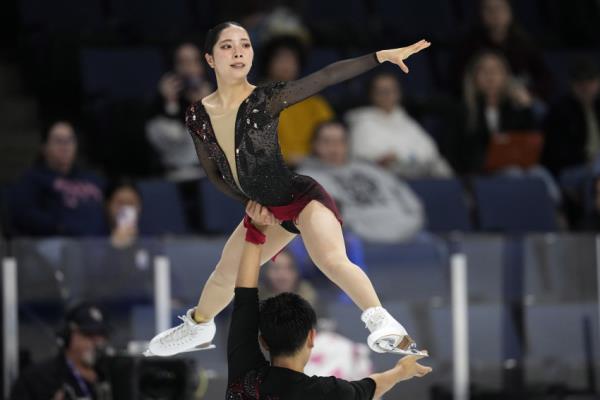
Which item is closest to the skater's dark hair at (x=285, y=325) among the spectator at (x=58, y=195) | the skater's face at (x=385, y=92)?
the spectator at (x=58, y=195)

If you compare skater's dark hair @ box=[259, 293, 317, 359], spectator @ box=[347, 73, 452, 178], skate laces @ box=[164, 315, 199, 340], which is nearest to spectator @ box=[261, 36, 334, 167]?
spectator @ box=[347, 73, 452, 178]

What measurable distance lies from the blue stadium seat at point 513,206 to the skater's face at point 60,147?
250 centimetres

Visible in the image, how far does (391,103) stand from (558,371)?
247 cm

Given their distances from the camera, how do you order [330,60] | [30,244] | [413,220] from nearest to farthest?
1. [30,244]
2. [413,220]
3. [330,60]

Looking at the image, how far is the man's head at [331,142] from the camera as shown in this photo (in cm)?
810

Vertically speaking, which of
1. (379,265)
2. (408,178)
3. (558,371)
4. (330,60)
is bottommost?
(558,371)

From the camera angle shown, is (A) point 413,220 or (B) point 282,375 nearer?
(B) point 282,375

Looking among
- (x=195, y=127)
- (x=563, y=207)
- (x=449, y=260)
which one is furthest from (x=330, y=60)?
(x=195, y=127)

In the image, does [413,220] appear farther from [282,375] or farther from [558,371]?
[282,375]

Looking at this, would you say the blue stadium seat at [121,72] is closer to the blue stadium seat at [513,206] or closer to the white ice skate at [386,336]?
the blue stadium seat at [513,206]

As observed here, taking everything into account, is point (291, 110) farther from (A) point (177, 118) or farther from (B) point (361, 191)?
(B) point (361, 191)

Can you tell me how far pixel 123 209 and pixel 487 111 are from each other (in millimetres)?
2799

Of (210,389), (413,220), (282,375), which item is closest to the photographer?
(282,375)

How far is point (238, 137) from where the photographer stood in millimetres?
4301
